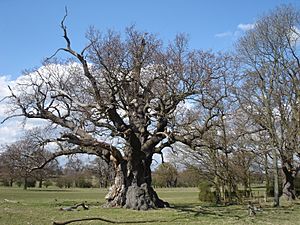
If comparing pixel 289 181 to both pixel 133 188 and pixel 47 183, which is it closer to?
pixel 133 188

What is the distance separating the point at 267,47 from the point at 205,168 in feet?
39.3

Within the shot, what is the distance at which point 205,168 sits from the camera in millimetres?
34594

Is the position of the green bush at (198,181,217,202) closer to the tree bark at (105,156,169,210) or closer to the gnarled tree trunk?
the gnarled tree trunk

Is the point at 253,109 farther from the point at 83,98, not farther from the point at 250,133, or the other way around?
the point at 83,98

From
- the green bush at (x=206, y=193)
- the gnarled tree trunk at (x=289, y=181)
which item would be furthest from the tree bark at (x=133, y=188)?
the gnarled tree trunk at (x=289, y=181)

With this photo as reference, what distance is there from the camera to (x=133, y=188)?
24.2m

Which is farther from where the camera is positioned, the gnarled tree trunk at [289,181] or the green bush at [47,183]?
the green bush at [47,183]

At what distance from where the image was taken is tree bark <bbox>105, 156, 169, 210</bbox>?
2378 cm

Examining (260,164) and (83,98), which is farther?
(260,164)

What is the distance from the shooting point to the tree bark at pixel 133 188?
23781mm

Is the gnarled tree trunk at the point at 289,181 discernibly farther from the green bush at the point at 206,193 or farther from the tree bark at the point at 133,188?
the tree bark at the point at 133,188

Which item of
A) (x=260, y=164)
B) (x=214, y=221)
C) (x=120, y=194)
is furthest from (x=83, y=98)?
(x=260, y=164)

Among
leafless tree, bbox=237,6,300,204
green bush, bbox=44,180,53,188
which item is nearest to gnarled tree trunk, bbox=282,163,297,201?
leafless tree, bbox=237,6,300,204

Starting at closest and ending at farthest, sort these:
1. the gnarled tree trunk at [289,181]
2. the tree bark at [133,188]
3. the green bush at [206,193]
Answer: the tree bark at [133,188]
the green bush at [206,193]
the gnarled tree trunk at [289,181]
